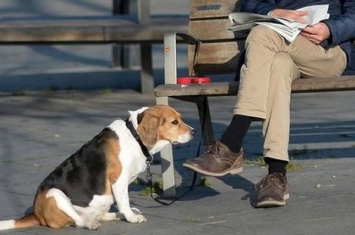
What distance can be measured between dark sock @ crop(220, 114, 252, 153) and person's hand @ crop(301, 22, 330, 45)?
0.65m

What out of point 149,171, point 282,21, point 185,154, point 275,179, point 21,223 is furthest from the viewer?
point 185,154

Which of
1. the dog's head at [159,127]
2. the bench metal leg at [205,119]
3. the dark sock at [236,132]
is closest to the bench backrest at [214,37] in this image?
the bench metal leg at [205,119]

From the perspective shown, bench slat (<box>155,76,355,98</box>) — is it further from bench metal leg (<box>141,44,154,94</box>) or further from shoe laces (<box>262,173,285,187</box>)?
bench metal leg (<box>141,44,154,94</box>)

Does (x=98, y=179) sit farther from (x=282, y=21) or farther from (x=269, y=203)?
(x=282, y=21)

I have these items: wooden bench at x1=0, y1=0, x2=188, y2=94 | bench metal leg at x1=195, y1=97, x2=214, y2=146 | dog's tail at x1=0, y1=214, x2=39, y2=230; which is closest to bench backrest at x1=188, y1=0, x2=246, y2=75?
bench metal leg at x1=195, y1=97, x2=214, y2=146

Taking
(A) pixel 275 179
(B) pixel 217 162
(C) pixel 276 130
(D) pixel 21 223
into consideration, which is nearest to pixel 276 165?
(A) pixel 275 179

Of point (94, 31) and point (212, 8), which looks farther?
point (94, 31)

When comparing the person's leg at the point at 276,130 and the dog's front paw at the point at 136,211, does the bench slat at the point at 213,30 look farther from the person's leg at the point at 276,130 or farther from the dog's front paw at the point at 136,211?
the dog's front paw at the point at 136,211

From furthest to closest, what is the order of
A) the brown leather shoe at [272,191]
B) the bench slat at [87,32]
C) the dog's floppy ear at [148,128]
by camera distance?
the bench slat at [87,32]
the brown leather shoe at [272,191]
the dog's floppy ear at [148,128]

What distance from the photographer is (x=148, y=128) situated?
558cm

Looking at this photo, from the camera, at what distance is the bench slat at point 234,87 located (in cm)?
582

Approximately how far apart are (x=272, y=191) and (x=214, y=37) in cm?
147

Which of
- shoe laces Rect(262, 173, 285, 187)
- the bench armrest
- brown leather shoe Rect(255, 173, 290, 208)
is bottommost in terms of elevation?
brown leather shoe Rect(255, 173, 290, 208)

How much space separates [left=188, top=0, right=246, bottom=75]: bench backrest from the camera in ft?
22.3
